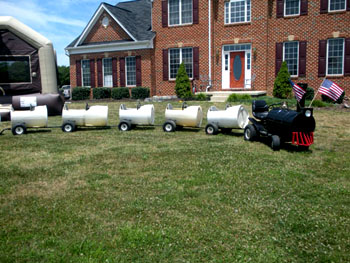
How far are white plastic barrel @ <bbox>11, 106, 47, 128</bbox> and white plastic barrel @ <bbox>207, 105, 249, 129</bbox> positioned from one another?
4787 mm

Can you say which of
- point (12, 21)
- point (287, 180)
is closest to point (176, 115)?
point (287, 180)

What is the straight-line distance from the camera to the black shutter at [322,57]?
18.6m

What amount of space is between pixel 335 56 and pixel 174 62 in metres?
9.17

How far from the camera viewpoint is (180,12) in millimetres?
21625

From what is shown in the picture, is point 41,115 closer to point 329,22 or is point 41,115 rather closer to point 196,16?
point 196,16

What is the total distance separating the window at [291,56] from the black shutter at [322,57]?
1180 mm

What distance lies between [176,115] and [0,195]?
585 centimetres

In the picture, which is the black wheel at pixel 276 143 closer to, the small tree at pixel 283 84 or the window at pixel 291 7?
the small tree at pixel 283 84

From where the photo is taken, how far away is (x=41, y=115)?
33.6 feet

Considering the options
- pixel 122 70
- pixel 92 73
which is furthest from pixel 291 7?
pixel 92 73

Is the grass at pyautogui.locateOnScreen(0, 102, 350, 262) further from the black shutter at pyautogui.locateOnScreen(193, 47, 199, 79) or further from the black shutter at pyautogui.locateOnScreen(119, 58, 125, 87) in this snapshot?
the black shutter at pyautogui.locateOnScreen(119, 58, 125, 87)

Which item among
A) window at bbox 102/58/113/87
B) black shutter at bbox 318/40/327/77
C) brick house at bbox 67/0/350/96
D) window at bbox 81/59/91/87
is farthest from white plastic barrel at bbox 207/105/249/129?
window at bbox 81/59/91/87

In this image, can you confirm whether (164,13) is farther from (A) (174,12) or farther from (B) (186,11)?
(B) (186,11)

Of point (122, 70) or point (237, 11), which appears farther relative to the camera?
point (122, 70)
